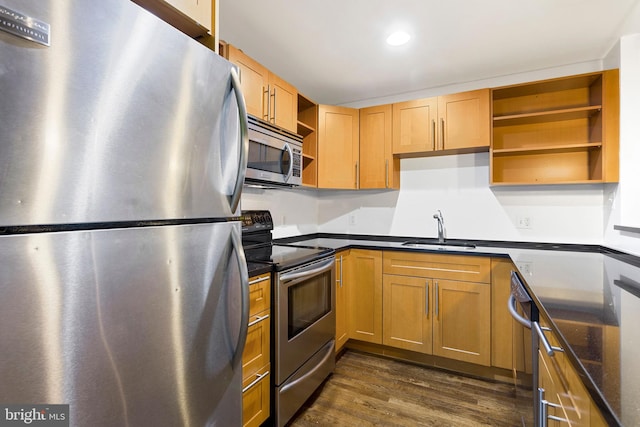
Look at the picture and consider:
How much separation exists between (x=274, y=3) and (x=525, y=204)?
2.50 metres

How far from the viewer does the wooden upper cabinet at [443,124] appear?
2.50 meters

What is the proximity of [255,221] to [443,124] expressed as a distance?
5.97ft

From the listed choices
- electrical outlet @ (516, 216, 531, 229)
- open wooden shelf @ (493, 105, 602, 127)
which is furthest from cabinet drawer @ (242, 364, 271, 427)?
open wooden shelf @ (493, 105, 602, 127)

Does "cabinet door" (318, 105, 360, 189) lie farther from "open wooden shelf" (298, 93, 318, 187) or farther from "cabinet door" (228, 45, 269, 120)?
"cabinet door" (228, 45, 269, 120)

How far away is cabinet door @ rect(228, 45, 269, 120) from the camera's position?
1.82 meters

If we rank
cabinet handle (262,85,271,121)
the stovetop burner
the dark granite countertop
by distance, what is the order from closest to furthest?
the dark granite countertop, the stovetop burner, cabinet handle (262,85,271,121)

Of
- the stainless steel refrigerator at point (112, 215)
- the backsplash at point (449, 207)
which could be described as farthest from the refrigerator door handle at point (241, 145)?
the backsplash at point (449, 207)

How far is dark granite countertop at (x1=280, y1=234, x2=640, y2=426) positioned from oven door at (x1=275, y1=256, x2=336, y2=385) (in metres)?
1.15

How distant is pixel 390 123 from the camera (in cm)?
283

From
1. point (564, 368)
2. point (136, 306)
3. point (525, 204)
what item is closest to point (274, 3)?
point (136, 306)

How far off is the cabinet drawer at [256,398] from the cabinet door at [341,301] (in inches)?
38.5

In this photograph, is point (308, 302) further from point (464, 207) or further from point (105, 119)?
point (464, 207)

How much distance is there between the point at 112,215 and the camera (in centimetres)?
71

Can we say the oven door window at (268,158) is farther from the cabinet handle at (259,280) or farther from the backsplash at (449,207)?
the cabinet handle at (259,280)
